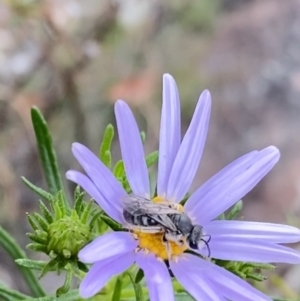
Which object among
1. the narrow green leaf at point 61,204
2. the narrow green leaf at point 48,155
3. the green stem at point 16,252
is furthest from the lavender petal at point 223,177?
the green stem at point 16,252

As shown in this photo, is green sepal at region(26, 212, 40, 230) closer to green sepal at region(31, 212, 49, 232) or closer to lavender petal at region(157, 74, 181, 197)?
green sepal at region(31, 212, 49, 232)

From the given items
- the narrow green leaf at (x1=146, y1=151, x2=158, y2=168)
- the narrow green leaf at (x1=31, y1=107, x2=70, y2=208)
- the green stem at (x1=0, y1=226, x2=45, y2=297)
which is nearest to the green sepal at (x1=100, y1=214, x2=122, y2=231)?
the narrow green leaf at (x1=146, y1=151, x2=158, y2=168)

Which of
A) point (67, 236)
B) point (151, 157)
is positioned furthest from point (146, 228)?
point (151, 157)

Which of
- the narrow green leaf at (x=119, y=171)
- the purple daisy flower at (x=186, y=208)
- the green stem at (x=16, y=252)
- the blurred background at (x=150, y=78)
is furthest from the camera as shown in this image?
the blurred background at (x=150, y=78)

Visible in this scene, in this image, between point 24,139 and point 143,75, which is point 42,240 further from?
point 143,75

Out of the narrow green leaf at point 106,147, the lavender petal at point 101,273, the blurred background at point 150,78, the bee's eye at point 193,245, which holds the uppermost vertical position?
the blurred background at point 150,78

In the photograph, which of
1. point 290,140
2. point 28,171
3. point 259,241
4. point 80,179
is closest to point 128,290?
point 259,241

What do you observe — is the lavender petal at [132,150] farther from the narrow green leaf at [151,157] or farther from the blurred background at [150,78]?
the blurred background at [150,78]
